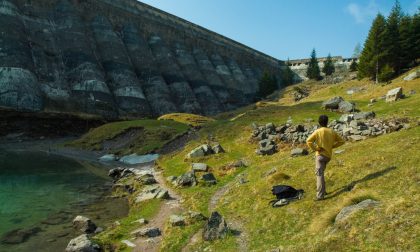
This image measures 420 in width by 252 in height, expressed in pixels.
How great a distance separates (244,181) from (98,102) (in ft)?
232

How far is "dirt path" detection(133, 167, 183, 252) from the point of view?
1812 centimetres

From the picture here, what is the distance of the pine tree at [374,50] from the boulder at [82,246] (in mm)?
75379

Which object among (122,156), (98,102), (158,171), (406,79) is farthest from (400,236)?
(98,102)

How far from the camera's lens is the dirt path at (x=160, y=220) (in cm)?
1812

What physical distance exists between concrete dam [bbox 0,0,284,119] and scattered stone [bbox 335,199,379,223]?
73213 mm

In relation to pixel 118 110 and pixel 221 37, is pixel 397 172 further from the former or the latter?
pixel 221 37

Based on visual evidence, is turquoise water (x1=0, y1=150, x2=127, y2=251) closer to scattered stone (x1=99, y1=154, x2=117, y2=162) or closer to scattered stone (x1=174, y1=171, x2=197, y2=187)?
scattered stone (x1=99, y1=154, x2=117, y2=162)

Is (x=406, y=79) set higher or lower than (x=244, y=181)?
higher

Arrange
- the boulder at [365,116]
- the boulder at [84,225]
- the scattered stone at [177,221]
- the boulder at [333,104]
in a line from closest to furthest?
1. the scattered stone at [177,221]
2. the boulder at [84,225]
3. the boulder at [365,116]
4. the boulder at [333,104]

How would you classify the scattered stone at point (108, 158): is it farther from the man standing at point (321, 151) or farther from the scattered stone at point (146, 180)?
the man standing at point (321, 151)

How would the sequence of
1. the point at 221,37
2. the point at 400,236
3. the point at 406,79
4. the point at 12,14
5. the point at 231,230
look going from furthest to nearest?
the point at 221,37 < the point at 12,14 < the point at 406,79 < the point at 231,230 < the point at 400,236

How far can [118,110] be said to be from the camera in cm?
9431

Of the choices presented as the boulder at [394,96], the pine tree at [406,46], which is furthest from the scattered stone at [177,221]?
the pine tree at [406,46]

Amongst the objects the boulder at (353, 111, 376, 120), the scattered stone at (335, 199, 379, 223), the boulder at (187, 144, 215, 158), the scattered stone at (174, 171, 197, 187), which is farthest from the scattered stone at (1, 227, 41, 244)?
the boulder at (353, 111, 376, 120)
